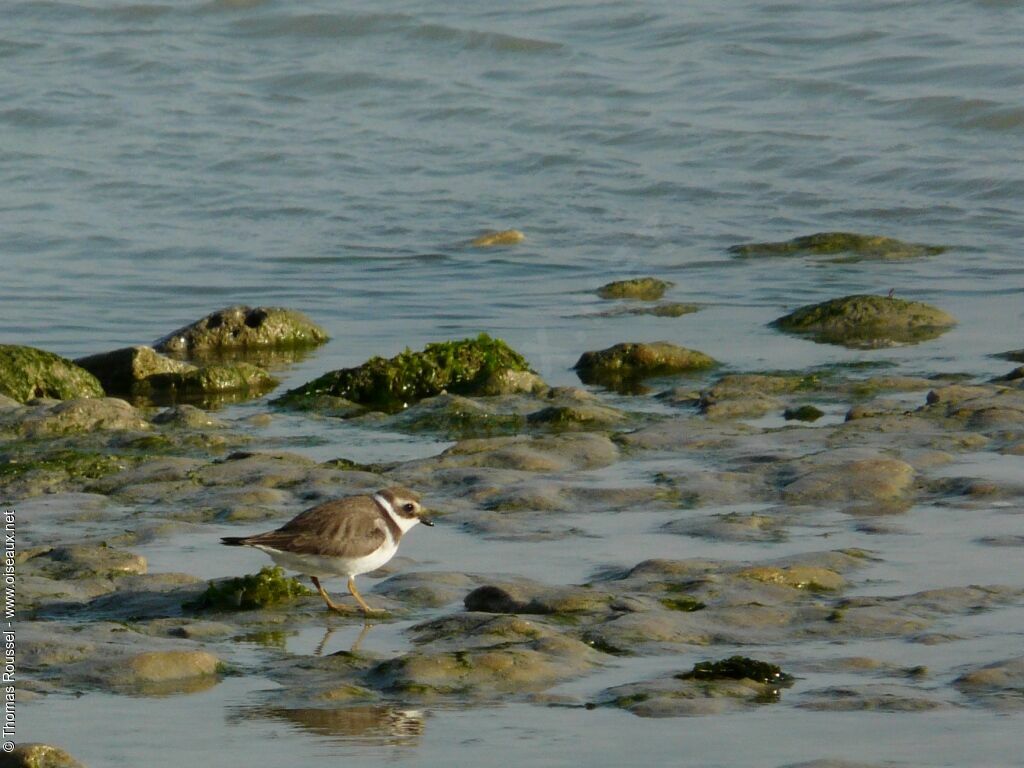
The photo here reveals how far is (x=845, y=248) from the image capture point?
1717 cm

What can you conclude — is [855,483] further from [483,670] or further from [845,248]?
[845,248]

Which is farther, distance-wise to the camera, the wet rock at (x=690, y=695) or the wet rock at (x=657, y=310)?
the wet rock at (x=657, y=310)

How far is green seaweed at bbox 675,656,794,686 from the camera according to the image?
19.1 feet

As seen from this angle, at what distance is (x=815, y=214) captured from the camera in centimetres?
1906

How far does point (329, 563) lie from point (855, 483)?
2.91m

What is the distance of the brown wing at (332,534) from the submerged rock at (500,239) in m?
11.2

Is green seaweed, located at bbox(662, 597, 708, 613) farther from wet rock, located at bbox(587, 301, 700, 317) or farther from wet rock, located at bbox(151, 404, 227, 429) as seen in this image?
wet rock, located at bbox(587, 301, 700, 317)

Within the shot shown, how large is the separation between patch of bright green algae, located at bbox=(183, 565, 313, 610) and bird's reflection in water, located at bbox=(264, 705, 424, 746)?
1274 mm

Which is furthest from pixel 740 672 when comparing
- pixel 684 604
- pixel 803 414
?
pixel 803 414

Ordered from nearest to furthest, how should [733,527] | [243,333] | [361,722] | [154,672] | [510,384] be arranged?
[361,722], [154,672], [733,527], [510,384], [243,333]

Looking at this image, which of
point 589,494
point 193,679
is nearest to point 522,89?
point 589,494

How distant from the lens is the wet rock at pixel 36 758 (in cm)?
492

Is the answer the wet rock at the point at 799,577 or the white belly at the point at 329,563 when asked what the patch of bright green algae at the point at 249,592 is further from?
the wet rock at the point at 799,577

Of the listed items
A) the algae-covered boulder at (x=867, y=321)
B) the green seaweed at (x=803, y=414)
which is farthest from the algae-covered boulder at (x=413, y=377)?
the algae-covered boulder at (x=867, y=321)
